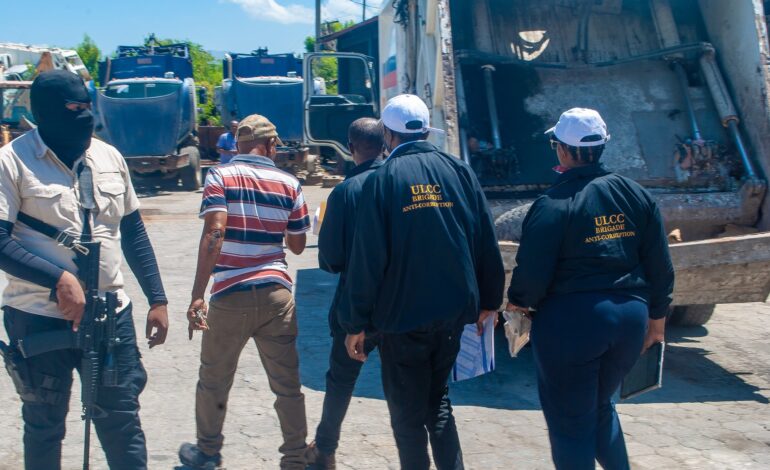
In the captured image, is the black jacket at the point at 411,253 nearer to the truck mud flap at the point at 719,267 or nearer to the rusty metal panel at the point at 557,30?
the truck mud flap at the point at 719,267

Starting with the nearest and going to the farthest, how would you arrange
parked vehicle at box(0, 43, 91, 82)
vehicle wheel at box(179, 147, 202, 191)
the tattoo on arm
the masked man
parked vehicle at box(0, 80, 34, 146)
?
1. the masked man
2. the tattoo on arm
3. parked vehicle at box(0, 80, 34, 146)
4. vehicle wheel at box(179, 147, 202, 191)
5. parked vehicle at box(0, 43, 91, 82)

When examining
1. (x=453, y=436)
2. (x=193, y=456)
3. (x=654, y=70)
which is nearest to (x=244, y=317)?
(x=193, y=456)

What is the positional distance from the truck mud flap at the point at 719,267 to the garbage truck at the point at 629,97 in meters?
0.01

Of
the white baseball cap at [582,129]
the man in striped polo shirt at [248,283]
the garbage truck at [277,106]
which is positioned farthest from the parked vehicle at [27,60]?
the white baseball cap at [582,129]

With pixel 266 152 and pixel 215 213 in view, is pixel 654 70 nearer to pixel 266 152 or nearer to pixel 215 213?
pixel 266 152

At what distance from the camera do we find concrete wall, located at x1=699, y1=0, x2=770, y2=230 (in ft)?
19.0

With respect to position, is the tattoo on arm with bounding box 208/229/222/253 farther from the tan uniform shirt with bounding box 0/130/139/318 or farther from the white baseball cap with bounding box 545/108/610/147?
the white baseball cap with bounding box 545/108/610/147

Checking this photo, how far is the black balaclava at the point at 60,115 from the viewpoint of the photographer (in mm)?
2975

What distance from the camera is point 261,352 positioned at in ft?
13.0

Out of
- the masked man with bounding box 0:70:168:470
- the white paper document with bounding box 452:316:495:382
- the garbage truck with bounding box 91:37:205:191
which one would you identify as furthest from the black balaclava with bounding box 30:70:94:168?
the garbage truck with bounding box 91:37:205:191

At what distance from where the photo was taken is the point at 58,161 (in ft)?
9.83

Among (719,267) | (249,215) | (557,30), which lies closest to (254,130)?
(249,215)

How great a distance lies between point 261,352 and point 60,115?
1499 mm

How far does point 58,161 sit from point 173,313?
4098 mm
